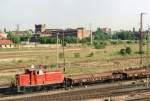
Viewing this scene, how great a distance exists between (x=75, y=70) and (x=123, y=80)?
10.7 metres

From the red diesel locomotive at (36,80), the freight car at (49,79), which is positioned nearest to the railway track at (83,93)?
the freight car at (49,79)

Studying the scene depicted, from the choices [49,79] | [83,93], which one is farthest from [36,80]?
[83,93]

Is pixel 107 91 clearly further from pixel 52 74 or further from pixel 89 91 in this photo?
pixel 52 74

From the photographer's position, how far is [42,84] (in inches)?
1300

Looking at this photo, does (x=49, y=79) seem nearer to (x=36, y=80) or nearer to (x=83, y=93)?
(x=36, y=80)

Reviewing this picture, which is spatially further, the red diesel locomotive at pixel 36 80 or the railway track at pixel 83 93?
the red diesel locomotive at pixel 36 80

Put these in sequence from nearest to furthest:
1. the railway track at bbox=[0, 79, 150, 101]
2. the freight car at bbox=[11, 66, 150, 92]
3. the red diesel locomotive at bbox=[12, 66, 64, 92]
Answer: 1. the railway track at bbox=[0, 79, 150, 101]
2. the red diesel locomotive at bbox=[12, 66, 64, 92]
3. the freight car at bbox=[11, 66, 150, 92]

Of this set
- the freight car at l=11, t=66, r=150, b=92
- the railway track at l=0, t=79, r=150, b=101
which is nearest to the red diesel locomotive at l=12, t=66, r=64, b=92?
the freight car at l=11, t=66, r=150, b=92

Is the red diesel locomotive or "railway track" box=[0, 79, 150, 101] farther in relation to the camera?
the red diesel locomotive

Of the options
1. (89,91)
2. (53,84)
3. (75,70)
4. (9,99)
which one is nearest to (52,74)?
(53,84)

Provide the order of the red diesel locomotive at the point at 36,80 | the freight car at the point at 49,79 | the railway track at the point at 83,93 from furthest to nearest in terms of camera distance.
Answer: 1. the freight car at the point at 49,79
2. the red diesel locomotive at the point at 36,80
3. the railway track at the point at 83,93

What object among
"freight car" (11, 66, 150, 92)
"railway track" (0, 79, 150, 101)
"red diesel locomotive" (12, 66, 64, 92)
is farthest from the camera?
"freight car" (11, 66, 150, 92)

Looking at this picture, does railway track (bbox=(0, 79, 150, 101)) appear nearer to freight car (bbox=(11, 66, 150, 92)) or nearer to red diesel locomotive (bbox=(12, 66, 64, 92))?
freight car (bbox=(11, 66, 150, 92))

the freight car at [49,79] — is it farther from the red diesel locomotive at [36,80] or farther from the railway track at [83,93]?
the railway track at [83,93]
